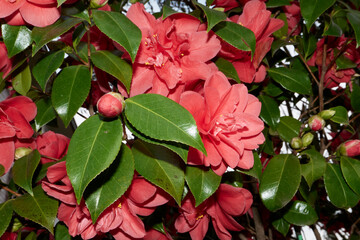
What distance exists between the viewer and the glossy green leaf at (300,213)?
0.94m

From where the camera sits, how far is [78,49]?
0.73 m

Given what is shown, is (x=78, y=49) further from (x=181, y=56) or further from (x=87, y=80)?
(x=181, y=56)

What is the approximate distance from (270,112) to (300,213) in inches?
10.8

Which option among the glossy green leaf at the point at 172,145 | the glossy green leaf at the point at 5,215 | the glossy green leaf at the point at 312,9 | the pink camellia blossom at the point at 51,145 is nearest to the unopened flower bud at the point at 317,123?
the glossy green leaf at the point at 312,9

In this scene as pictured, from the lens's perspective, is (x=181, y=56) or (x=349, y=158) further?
(x=349, y=158)

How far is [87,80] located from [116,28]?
0.12 m

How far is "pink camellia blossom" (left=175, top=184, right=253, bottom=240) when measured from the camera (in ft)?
2.41

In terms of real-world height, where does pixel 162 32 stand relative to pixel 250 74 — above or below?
above

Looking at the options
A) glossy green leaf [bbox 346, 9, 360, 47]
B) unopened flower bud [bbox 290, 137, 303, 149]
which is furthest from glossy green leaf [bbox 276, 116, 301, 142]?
glossy green leaf [bbox 346, 9, 360, 47]

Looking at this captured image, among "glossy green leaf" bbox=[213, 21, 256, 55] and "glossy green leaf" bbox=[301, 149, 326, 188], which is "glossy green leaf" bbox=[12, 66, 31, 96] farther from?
"glossy green leaf" bbox=[301, 149, 326, 188]

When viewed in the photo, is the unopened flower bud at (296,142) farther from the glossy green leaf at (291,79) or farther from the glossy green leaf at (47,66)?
the glossy green leaf at (47,66)

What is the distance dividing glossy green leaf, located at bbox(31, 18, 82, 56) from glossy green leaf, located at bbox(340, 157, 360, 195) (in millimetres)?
660

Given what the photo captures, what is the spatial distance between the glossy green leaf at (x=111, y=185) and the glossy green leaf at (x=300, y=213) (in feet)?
1.67

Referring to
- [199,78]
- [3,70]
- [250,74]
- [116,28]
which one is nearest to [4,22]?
[3,70]
